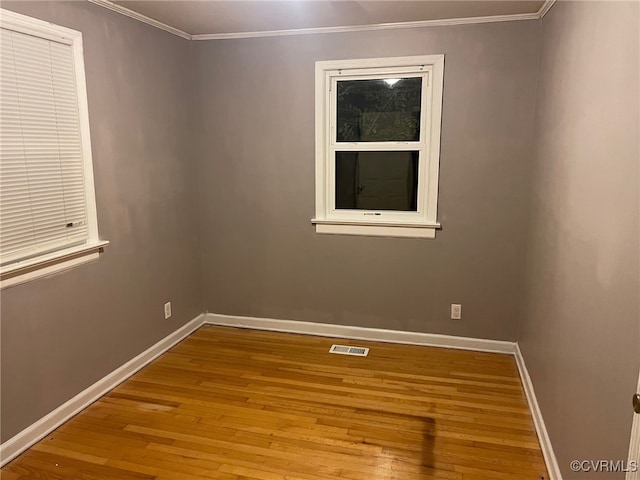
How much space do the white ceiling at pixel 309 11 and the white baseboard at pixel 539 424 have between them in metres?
2.29

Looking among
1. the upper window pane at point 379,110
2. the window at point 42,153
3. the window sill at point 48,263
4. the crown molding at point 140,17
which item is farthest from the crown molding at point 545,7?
the window sill at point 48,263

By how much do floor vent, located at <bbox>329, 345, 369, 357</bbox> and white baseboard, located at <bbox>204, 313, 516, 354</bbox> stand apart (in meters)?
0.18

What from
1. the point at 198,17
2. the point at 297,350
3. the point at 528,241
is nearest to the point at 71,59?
the point at 198,17

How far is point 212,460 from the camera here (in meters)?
2.28

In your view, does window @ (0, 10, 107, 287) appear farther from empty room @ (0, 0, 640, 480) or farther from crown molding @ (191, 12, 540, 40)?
crown molding @ (191, 12, 540, 40)

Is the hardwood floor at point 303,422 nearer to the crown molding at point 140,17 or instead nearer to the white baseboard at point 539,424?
the white baseboard at point 539,424

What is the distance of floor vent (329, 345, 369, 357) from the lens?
346 cm

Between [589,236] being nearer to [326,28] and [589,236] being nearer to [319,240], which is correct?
[319,240]

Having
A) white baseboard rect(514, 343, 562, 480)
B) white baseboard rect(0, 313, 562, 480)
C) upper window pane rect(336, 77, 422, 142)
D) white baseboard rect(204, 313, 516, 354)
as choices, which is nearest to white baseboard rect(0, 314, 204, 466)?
white baseboard rect(0, 313, 562, 480)

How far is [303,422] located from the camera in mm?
2598

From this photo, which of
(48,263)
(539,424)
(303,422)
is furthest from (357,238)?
(48,263)

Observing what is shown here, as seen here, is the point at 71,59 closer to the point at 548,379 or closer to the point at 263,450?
the point at 263,450

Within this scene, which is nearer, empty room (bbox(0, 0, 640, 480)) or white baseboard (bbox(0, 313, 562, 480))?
empty room (bbox(0, 0, 640, 480))

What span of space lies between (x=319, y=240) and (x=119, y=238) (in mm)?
1462
